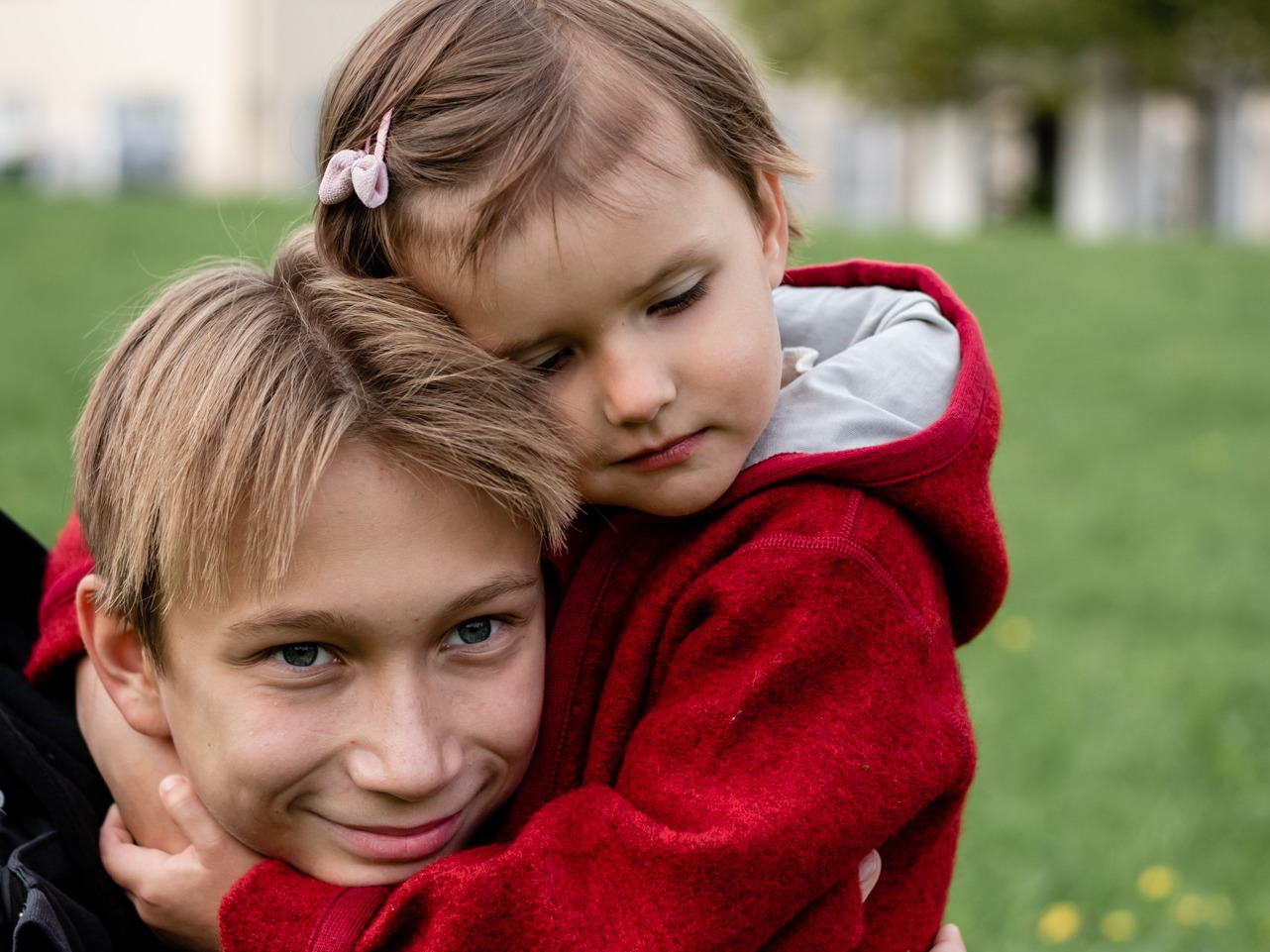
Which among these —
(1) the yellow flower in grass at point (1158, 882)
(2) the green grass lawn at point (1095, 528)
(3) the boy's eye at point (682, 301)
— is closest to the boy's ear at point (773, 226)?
(3) the boy's eye at point (682, 301)

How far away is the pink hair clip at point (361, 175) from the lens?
183cm

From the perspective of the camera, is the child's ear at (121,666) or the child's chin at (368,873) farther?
the child's ear at (121,666)

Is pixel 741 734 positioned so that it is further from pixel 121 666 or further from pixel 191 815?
pixel 121 666

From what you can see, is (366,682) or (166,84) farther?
(166,84)

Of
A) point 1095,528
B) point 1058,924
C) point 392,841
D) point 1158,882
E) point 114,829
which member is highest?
point 392,841

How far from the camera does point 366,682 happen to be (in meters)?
1.78

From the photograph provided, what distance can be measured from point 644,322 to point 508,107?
0.96ft

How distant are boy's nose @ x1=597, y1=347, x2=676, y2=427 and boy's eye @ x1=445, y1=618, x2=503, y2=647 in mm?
285

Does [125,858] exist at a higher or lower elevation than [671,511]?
lower

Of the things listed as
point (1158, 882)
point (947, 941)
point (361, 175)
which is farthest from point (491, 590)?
point (1158, 882)

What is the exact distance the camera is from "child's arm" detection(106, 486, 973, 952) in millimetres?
1650

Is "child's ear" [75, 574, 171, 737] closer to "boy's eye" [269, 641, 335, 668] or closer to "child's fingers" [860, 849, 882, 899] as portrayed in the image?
"boy's eye" [269, 641, 335, 668]

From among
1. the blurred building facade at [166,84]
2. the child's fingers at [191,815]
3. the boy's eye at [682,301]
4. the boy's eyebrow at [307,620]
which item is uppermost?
the boy's eye at [682,301]

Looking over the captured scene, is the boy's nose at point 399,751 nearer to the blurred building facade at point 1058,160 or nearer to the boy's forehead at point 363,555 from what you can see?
the boy's forehead at point 363,555
